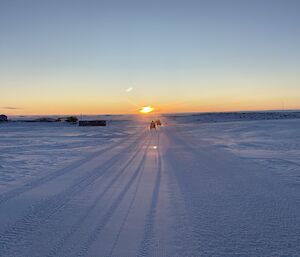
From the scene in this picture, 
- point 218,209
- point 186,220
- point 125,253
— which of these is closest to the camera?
point 125,253

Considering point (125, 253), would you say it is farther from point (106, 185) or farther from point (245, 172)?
point (245, 172)

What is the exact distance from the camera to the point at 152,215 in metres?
6.38

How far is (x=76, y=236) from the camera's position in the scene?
207 inches

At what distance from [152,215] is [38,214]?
6.52 ft

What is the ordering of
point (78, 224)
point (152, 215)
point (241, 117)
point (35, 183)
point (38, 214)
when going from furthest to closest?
point (241, 117) → point (35, 183) → point (38, 214) → point (152, 215) → point (78, 224)

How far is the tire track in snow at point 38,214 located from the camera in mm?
5189

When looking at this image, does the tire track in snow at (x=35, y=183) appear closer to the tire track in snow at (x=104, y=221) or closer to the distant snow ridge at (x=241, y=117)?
the tire track in snow at (x=104, y=221)

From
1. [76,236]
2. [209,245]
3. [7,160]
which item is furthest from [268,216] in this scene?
[7,160]

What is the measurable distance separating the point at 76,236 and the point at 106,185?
153 inches

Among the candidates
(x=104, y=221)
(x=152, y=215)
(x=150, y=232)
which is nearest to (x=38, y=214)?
(x=104, y=221)

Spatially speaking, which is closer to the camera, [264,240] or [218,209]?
[264,240]

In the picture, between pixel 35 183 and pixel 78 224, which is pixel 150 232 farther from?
pixel 35 183

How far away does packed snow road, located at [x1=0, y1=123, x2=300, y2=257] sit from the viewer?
15.8 feet

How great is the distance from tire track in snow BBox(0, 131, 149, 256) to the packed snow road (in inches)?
0.6
